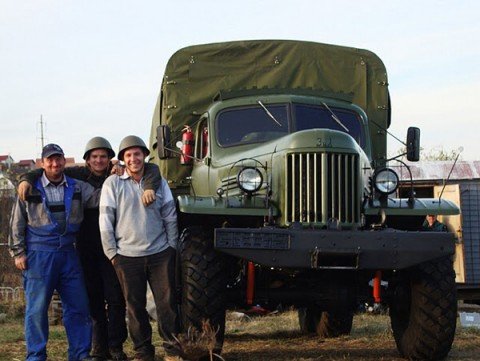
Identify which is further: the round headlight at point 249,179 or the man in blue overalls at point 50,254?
Result: the round headlight at point 249,179

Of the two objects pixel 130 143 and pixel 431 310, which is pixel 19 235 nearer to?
pixel 130 143

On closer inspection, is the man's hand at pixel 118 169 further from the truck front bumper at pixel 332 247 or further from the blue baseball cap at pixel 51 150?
the truck front bumper at pixel 332 247


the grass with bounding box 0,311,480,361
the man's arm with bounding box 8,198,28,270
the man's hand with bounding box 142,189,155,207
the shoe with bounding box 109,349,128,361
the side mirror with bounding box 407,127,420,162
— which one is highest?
the side mirror with bounding box 407,127,420,162

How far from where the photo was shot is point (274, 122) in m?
9.13

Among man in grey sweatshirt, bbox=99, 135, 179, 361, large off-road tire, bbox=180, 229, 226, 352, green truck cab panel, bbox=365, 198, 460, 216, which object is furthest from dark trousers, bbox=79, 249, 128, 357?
green truck cab panel, bbox=365, 198, 460, 216

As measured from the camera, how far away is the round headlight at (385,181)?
790 centimetres

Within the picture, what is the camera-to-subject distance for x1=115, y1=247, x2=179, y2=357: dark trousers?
7086 mm

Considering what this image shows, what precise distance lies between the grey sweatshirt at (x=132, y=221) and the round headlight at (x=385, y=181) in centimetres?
188

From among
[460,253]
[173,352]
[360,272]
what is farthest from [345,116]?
[460,253]

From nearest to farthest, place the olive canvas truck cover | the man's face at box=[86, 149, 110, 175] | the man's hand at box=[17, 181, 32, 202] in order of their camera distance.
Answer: the man's hand at box=[17, 181, 32, 202], the man's face at box=[86, 149, 110, 175], the olive canvas truck cover

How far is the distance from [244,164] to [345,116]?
1.64 m

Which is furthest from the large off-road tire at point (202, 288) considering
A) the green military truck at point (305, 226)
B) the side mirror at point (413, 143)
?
the side mirror at point (413, 143)

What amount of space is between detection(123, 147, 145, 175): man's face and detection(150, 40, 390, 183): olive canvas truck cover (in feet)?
10.4

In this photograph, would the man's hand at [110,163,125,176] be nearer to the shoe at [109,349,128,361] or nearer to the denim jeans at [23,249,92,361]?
the denim jeans at [23,249,92,361]
